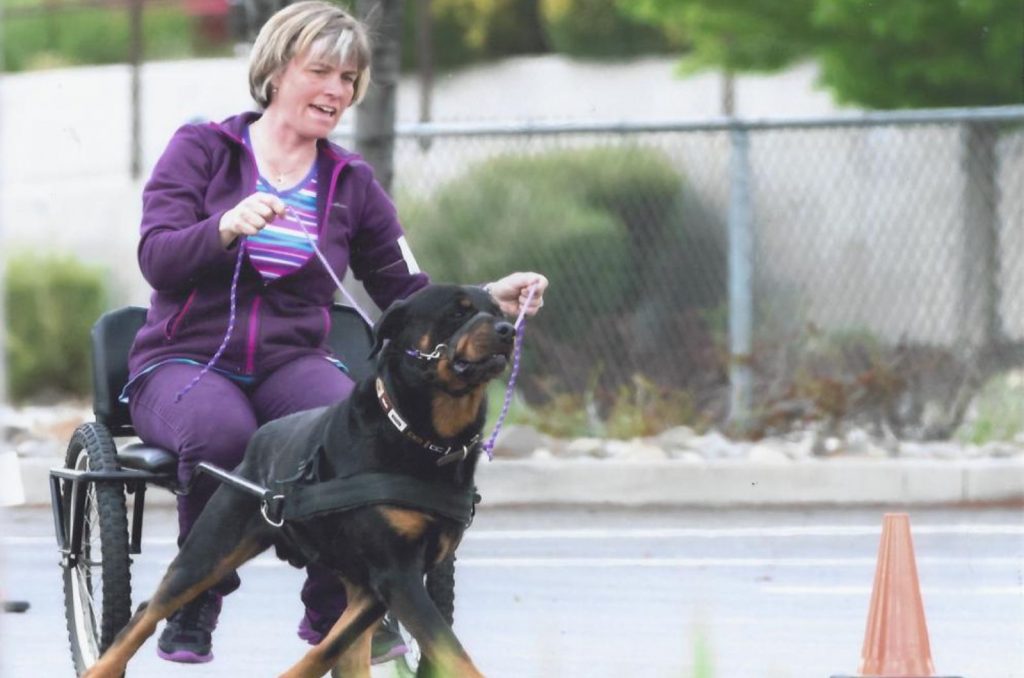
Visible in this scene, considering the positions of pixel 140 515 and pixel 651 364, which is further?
pixel 651 364

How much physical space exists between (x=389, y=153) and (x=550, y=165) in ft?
5.64

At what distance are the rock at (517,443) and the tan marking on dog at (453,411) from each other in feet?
21.2

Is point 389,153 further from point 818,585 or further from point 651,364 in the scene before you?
point 818,585

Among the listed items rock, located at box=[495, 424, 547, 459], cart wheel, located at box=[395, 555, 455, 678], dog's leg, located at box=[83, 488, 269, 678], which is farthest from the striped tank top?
rock, located at box=[495, 424, 547, 459]

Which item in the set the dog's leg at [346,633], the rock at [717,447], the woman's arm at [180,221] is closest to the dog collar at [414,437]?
the dog's leg at [346,633]

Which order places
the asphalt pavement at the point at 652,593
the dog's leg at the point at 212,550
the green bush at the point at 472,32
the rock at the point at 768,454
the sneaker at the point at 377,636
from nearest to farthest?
the dog's leg at the point at 212,550 < the sneaker at the point at 377,636 < the asphalt pavement at the point at 652,593 < the rock at the point at 768,454 < the green bush at the point at 472,32

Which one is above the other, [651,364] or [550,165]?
[550,165]

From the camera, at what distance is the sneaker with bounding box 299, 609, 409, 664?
18.9 ft

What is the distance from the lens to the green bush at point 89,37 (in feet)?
80.1

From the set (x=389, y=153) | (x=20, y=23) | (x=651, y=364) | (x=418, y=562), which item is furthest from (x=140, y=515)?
(x=20, y=23)

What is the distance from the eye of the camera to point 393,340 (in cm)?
500

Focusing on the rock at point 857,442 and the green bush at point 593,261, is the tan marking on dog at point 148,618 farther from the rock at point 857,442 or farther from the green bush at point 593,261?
the green bush at point 593,261

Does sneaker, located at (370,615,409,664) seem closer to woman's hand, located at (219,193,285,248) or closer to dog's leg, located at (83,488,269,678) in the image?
dog's leg, located at (83,488,269,678)

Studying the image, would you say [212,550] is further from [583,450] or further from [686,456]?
[583,450]
